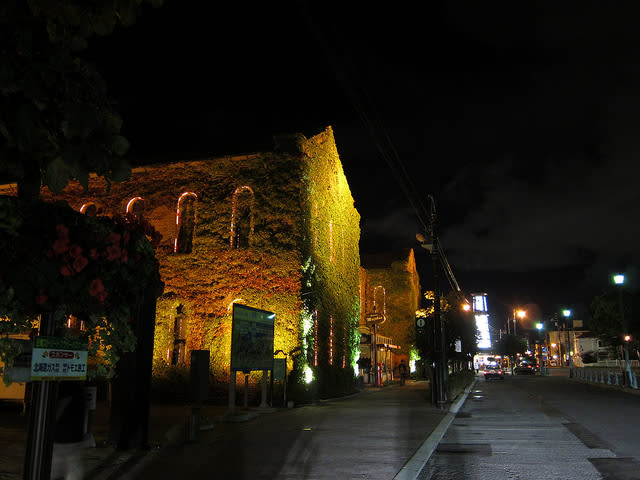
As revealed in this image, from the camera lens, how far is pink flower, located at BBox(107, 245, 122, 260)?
→ 11.6 feet

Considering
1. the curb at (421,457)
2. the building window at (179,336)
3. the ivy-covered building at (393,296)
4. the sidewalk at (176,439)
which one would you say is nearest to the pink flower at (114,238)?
the sidewalk at (176,439)

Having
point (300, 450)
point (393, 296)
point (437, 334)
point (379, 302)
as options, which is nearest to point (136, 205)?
point (437, 334)

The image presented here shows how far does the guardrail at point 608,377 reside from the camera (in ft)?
93.0

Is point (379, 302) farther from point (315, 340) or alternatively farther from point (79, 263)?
point (79, 263)

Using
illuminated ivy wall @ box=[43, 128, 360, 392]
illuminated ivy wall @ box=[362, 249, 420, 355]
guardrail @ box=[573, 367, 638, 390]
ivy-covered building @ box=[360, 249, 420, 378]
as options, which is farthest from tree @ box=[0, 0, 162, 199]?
illuminated ivy wall @ box=[362, 249, 420, 355]

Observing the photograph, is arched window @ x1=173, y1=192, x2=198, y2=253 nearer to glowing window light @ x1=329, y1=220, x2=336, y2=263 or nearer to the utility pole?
glowing window light @ x1=329, y1=220, x2=336, y2=263

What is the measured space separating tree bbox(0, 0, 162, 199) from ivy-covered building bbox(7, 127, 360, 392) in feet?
Answer: 49.3

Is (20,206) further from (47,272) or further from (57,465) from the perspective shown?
(57,465)

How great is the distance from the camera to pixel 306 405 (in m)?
17.6

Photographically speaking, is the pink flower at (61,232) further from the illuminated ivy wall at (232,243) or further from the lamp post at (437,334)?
the illuminated ivy wall at (232,243)

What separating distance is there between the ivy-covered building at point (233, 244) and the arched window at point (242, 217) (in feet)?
0.12

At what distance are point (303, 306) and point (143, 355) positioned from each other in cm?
1005

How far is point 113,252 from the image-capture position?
11.7ft

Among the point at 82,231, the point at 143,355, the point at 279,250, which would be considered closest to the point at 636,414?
the point at 279,250
